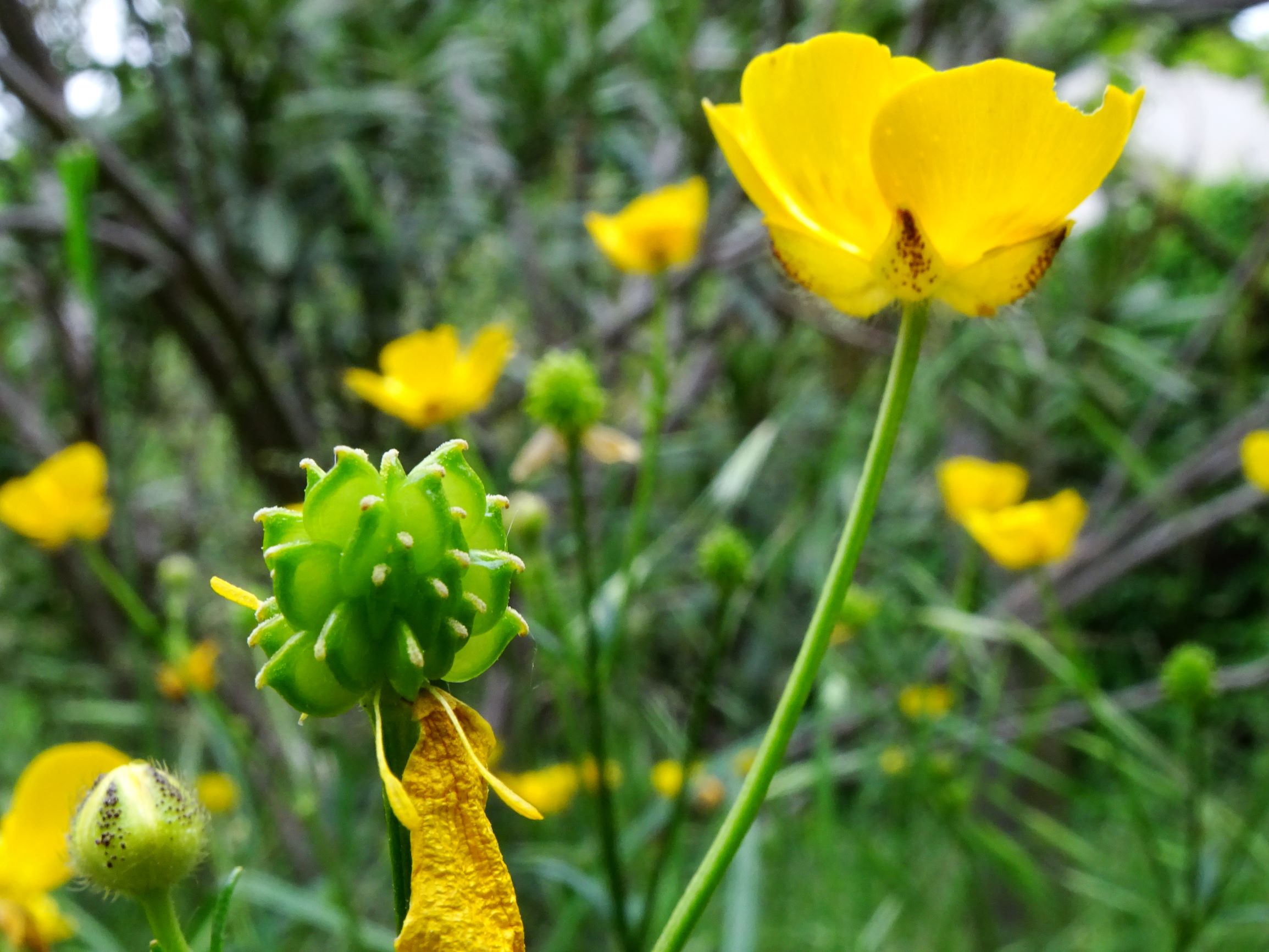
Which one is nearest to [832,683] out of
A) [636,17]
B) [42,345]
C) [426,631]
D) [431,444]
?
[426,631]

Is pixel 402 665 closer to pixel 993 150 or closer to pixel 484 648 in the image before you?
pixel 484 648

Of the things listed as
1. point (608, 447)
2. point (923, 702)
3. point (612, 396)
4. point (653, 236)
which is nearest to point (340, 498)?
point (608, 447)

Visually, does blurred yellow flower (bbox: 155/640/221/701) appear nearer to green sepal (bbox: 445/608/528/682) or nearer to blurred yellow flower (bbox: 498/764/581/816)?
blurred yellow flower (bbox: 498/764/581/816)

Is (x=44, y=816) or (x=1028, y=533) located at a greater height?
(x=1028, y=533)

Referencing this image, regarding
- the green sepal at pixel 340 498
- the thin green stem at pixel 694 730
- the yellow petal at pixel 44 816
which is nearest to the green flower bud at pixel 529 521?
the thin green stem at pixel 694 730

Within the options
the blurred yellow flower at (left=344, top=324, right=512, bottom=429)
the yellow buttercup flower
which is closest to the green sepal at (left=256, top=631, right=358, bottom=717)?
the yellow buttercup flower

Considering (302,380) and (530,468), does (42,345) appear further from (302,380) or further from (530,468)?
(530,468)
